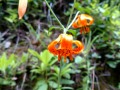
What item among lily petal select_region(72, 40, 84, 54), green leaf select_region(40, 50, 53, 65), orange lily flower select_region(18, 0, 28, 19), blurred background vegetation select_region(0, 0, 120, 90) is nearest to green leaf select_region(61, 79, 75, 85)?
blurred background vegetation select_region(0, 0, 120, 90)

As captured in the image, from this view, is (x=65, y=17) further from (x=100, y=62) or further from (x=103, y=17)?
(x=100, y=62)

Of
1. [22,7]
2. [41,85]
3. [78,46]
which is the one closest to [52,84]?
[41,85]

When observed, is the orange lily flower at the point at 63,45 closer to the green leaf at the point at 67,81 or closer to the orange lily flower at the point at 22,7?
the orange lily flower at the point at 22,7

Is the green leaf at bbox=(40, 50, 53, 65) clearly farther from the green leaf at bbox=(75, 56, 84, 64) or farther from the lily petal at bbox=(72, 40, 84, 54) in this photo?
the lily petal at bbox=(72, 40, 84, 54)

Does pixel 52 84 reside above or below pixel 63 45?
below

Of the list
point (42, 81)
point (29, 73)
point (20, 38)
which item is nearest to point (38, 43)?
point (20, 38)

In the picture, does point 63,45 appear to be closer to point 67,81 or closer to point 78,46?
point 78,46

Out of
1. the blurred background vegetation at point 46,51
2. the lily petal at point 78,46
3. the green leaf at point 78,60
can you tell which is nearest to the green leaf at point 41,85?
the blurred background vegetation at point 46,51

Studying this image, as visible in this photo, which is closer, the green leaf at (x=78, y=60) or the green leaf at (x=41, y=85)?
the green leaf at (x=41, y=85)
